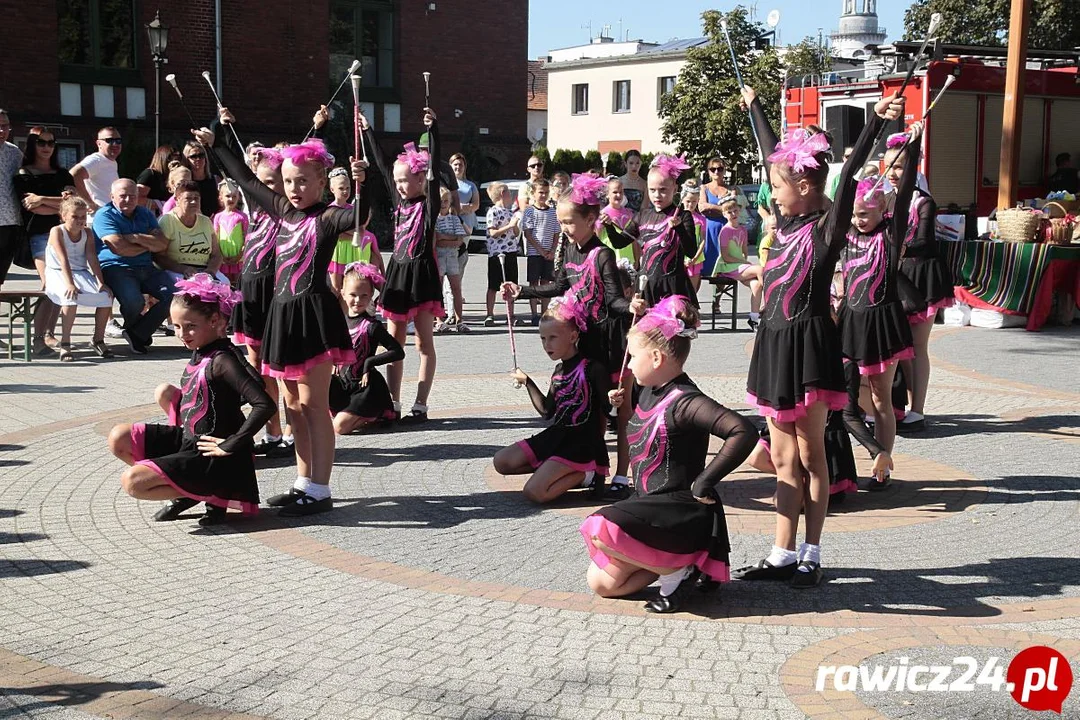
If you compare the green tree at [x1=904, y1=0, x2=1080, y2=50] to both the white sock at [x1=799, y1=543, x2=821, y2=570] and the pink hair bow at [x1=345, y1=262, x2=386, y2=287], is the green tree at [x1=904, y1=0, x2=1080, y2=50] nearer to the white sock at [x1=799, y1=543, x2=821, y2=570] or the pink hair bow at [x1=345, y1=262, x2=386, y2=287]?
the pink hair bow at [x1=345, y1=262, x2=386, y2=287]

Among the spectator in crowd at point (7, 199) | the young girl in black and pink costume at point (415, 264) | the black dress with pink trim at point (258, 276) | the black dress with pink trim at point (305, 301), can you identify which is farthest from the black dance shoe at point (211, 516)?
the spectator in crowd at point (7, 199)

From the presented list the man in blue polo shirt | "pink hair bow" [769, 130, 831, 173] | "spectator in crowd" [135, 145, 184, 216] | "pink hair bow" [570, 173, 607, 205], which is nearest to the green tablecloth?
"pink hair bow" [570, 173, 607, 205]

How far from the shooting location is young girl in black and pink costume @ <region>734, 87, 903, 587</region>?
17.7 feet

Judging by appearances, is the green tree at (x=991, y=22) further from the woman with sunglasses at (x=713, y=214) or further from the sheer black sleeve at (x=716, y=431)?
the sheer black sleeve at (x=716, y=431)

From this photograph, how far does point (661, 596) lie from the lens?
532 cm

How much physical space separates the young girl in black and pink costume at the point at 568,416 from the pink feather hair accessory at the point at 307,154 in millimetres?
1593

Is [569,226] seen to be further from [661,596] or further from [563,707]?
[563,707]

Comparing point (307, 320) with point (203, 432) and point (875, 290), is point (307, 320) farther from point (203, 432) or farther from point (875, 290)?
point (875, 290)

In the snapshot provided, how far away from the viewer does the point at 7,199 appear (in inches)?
494

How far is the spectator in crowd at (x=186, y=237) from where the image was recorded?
42.1ft

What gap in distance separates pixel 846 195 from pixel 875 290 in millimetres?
2900

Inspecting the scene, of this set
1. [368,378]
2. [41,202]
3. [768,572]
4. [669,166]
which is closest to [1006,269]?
[669,166]

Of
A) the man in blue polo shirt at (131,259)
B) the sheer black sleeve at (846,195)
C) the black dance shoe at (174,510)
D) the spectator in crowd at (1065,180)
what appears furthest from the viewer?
the spectator in crowd at (1065,180)

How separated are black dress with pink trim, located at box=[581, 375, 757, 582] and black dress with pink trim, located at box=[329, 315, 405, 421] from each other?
3760mm
